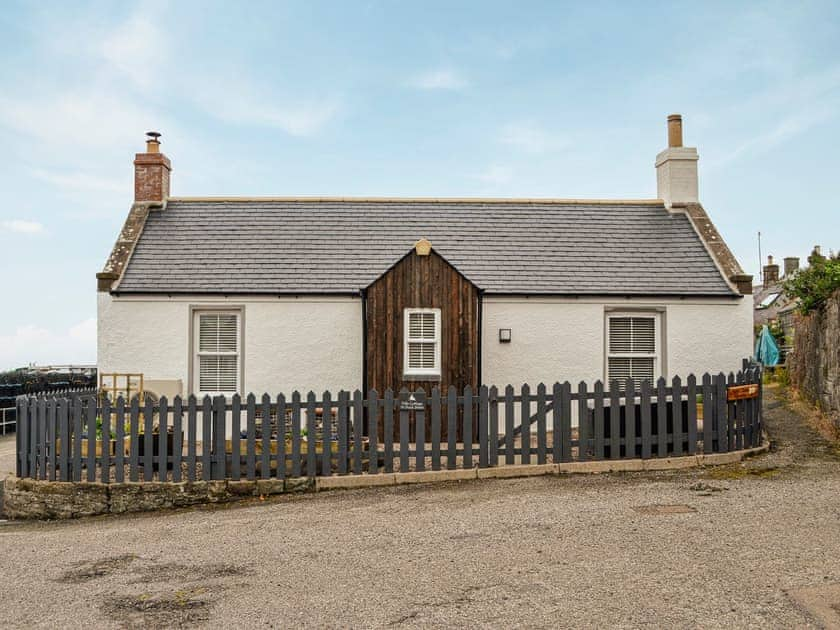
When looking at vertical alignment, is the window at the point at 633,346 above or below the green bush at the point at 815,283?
below

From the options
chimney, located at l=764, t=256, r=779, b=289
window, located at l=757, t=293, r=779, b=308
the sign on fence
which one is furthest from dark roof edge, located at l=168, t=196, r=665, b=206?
chimney, located at l=764, t=256, r=779, b=289

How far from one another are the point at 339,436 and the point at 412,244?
6.99m

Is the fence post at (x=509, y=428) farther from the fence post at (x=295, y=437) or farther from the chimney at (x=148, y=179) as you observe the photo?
the chimney at (x=148, y=179)

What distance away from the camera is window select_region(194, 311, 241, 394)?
14.9 metres

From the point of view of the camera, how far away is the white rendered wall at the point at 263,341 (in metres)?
14.7

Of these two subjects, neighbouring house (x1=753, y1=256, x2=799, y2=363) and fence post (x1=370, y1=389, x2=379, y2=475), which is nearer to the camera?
fence post (x1=370, y1=389, x2=379, y2=475)

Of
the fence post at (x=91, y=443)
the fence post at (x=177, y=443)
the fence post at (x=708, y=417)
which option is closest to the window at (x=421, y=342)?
the fence post at (x=177, y=443)

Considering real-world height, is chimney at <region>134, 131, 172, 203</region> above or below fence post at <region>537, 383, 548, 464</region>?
above

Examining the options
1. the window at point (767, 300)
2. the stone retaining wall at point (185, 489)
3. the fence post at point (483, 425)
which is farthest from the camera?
the window at point (767, 300)

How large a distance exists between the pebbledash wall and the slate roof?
1.06 ft

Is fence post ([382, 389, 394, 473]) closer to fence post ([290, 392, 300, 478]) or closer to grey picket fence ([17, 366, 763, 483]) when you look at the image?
grey picket fence ([17, 366, 763, 483])

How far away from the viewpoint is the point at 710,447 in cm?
1116

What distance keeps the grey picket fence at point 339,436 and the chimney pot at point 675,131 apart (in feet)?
27.6

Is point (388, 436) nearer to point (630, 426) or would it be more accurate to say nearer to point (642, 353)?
point (630, 426)
